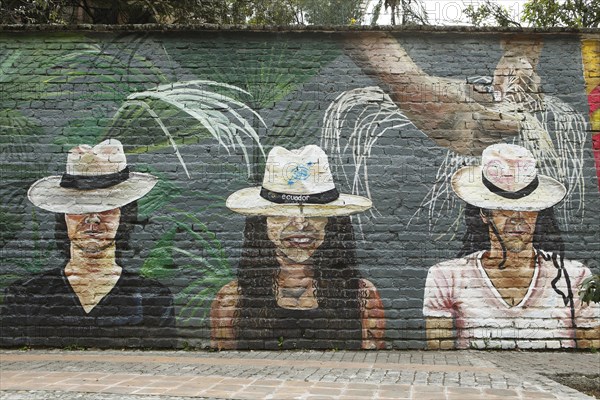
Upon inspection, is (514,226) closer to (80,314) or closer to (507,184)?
(507,184)

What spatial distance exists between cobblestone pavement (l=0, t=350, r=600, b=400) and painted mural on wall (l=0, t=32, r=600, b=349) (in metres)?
0.36

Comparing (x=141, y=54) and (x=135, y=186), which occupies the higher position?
(x=141, y=54)

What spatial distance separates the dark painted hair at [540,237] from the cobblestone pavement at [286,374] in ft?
3.47

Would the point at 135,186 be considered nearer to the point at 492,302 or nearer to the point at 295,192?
the point at 295,192

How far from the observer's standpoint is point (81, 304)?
281 inches

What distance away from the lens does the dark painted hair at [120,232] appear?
7.15 m

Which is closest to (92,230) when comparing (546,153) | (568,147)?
(546,153)

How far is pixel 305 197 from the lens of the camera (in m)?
7.16

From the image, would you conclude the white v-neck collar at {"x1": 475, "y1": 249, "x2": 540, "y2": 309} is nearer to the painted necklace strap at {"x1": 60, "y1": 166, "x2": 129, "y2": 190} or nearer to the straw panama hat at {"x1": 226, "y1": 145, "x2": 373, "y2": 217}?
the straw panama hat at {"x1": 226, "y1": 145, "x2": 373, "y2": 217}

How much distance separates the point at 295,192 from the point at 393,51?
2.03m

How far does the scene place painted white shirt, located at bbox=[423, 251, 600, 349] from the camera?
7051mm

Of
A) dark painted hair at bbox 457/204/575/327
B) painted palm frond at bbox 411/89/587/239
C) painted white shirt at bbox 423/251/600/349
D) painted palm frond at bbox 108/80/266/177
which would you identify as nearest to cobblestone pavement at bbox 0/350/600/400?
→ painted white shirt at bbox 423/251/600/349

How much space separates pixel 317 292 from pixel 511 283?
86.3 inches

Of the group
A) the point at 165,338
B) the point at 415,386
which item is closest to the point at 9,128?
the point at 165,338
